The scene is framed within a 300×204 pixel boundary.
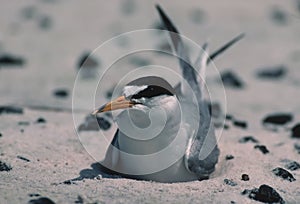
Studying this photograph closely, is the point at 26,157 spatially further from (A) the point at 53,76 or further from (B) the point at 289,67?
(B) the point at 289,67

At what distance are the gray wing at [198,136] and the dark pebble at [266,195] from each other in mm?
392

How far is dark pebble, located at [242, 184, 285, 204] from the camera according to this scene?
3.08 meters

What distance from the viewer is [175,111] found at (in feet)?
11.2

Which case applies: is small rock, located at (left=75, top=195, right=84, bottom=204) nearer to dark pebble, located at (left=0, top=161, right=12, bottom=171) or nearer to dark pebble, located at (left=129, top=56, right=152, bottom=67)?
dark pebble, located at (left=0, top=161, right=12, bottom=171)

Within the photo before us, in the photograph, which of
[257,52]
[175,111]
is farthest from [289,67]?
[175,111]

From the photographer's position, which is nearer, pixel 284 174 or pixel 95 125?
pixel 284 174

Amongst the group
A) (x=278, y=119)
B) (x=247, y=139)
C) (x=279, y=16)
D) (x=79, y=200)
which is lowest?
(x=79, y=200)

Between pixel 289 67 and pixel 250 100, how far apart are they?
1272mm

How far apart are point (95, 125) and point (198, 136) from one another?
1026mm

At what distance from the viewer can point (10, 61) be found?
6742 mm

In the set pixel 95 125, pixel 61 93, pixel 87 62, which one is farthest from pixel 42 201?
pixel 87 62

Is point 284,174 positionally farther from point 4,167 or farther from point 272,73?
point 272,73

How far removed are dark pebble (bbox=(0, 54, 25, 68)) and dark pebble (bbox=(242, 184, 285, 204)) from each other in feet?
14.0

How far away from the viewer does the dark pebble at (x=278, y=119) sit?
16.1 ft
